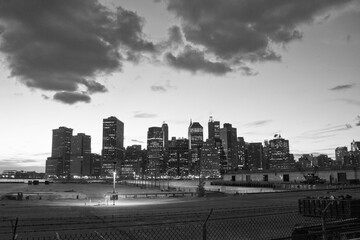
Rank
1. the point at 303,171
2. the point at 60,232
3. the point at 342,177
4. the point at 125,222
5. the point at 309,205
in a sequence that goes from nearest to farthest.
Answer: the point at 309,205
the point at 60,232
the point at 125,222
the point at 342,177
the point at 303,171

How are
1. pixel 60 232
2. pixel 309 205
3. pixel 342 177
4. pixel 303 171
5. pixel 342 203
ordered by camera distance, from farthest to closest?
pixel 303 171 < pixel 342 177 < pixel 60 232 < pixel 309 205 < pixel 342 203

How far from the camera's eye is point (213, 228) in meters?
20.9

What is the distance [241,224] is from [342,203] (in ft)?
23.2

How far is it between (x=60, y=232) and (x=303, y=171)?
185m

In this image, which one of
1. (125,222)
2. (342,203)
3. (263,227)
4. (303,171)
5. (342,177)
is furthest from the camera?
(303,171)

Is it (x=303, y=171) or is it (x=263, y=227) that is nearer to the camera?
(x=263, y=227)

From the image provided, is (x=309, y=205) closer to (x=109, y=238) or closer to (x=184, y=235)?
(x=184, y=235)

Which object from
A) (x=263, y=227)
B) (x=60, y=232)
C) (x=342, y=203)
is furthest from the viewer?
(x=263, y=227)

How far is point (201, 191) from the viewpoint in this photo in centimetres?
6738

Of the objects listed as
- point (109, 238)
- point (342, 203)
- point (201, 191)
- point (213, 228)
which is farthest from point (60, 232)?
point (201, 191)

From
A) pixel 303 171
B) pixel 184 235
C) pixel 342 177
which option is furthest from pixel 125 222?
pixel 303 171

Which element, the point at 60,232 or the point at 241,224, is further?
the point at 241,224

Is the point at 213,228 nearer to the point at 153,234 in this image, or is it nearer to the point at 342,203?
the point at 153,234

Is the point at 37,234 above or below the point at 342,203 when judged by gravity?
below
